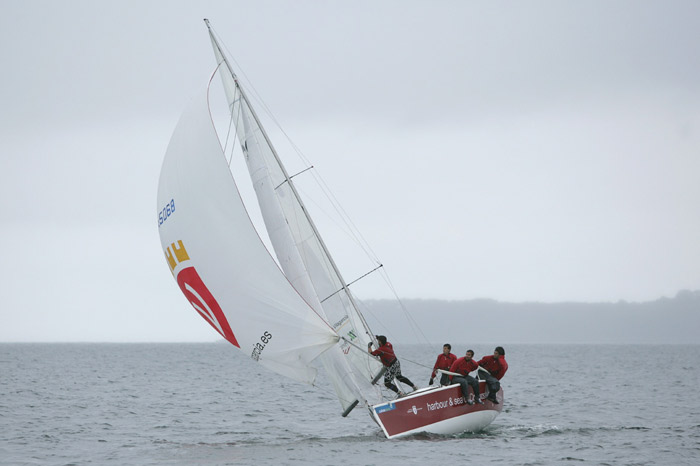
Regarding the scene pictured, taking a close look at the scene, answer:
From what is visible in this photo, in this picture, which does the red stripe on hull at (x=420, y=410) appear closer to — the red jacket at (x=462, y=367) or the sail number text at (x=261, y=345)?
the red jacket at (x=462, y=367)

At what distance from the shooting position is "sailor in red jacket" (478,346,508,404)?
747 inches

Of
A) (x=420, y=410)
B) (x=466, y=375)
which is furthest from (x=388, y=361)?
(x=466, y=375)

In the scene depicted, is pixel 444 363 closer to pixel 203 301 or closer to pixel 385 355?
pixel 385 355

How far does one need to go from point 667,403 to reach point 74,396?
22027mm

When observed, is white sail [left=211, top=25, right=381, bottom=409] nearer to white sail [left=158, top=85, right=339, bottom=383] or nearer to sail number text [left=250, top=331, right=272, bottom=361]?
white sail [left=158, top=85, right=339, bottom=383]

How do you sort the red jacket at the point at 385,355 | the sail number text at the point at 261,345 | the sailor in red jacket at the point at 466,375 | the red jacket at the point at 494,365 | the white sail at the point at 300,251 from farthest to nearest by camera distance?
the red jacket at the point at 494,365 < the sailor in red jacket at the point at 466,375 < the red jacket at the point at 385,355 < the white sail at the point at 300,251 < the sail number text at the point at 261,345

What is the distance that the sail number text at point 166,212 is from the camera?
645 inches

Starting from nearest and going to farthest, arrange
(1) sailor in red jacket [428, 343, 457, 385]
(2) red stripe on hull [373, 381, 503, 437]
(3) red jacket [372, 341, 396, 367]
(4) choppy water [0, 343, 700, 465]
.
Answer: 1. (4) choppy water [0, 343, 700, 465]
2. (2) red stripe on hull [373, 381, 503, 437]
3. (3) red jacket [372, 341, 396, 367]
4. (1) sailor in red jacket [428, 343, 457, 385]

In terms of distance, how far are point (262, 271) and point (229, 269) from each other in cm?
64

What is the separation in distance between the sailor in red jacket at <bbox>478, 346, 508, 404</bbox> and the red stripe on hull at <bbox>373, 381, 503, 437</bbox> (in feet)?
2.94

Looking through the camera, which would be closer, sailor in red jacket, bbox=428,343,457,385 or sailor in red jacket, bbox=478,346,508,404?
sailor in red jacket, bbox=428,343,457,385

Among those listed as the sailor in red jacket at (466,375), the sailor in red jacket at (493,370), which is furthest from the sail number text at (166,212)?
the sailor in red jacket at (493,370)

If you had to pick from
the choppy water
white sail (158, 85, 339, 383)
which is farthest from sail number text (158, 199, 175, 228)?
the choppy water

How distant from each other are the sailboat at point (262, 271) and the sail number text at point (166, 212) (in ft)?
0.06
